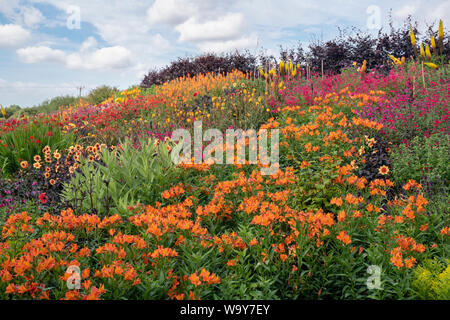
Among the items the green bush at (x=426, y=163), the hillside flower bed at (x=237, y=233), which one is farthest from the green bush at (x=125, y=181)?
the green bush at (x=426, y=163)

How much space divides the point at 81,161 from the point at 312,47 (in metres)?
12.9

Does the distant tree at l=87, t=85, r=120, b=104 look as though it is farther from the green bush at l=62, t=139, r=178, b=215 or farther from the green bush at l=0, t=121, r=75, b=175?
the green bush at l=62, t=139, r=178, b=215

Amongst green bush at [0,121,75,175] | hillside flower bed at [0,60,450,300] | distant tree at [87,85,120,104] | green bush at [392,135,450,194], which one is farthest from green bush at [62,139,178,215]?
distant tree at [87,85,120,104]

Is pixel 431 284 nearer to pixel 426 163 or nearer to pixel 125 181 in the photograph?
pixel 426 163

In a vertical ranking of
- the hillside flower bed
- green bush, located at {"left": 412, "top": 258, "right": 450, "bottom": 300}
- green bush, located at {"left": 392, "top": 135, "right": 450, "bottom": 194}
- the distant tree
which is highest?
the distant tree

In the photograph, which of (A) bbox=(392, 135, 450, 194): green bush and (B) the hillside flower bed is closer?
(B) the hillside flower bed

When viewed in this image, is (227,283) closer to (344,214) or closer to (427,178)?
(344,214)

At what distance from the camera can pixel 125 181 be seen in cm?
465

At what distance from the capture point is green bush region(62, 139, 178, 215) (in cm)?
429

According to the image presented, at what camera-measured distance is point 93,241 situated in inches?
124

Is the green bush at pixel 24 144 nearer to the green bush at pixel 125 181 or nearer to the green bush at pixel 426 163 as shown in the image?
the green bush at pixel 125 181

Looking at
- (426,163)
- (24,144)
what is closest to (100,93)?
(24,144)

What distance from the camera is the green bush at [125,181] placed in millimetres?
4293
